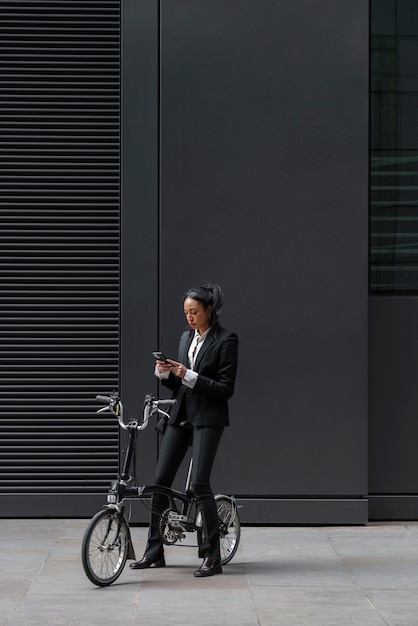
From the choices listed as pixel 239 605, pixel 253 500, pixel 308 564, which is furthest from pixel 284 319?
pixel 239 605

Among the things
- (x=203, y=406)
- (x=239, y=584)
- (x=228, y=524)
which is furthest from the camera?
(x=228, y=524)

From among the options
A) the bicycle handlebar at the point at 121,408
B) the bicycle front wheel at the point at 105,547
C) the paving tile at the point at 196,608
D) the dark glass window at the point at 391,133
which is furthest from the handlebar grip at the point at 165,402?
the dark glass window at the point at 391,133

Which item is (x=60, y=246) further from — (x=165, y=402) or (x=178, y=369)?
(x=178, y=369)

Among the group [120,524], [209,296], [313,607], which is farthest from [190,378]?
[313,607]

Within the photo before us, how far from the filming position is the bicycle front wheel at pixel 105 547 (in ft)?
24.8

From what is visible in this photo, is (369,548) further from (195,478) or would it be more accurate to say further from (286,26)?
(286,26)

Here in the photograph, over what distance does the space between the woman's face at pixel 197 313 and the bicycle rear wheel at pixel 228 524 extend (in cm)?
135

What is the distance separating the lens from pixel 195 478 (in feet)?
26.6

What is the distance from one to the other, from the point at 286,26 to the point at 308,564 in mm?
4855

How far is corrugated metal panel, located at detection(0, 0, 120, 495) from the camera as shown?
10586mm

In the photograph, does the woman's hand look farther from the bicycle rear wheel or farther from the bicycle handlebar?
the bicycle rear wheel

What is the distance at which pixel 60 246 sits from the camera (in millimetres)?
10609

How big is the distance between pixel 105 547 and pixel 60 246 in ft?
12.2

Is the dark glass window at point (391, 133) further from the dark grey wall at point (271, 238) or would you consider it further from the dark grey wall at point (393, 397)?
the dark grey wall at point (271, 238)
